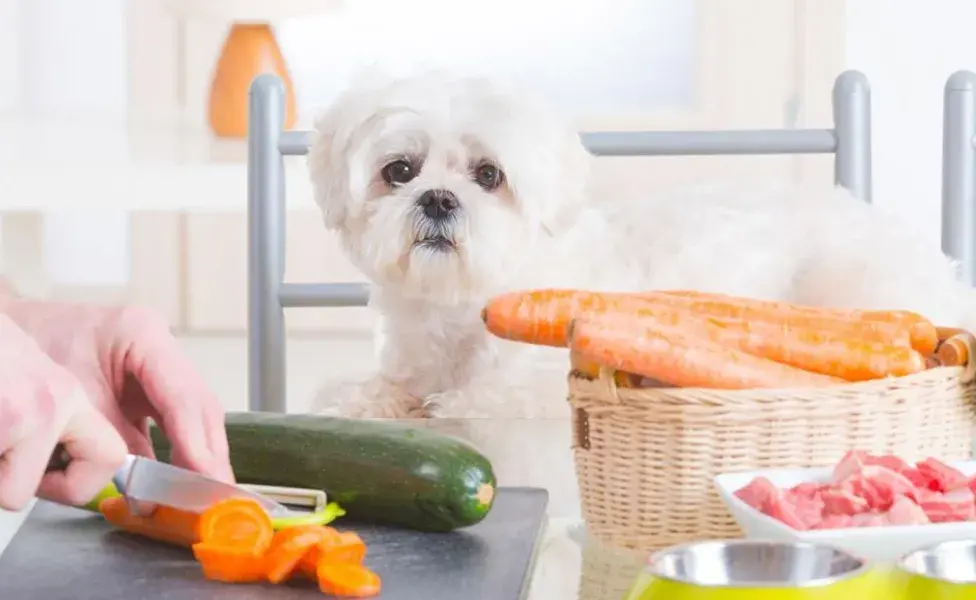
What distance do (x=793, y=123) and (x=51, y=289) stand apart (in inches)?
98.2

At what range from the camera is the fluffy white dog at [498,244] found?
1847mm

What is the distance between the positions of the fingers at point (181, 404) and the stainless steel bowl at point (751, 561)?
46cm

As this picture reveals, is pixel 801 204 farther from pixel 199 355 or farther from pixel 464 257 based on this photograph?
pixel 199 355

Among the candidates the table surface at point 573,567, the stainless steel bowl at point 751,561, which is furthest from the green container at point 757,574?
the table surface at point 573,567

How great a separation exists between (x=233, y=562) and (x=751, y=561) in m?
0.37

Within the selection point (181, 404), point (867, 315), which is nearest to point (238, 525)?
point (181, 404)

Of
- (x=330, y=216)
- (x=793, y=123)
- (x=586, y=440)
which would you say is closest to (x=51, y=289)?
(x=793, y=123)

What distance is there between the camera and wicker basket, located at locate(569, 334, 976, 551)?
896 mm

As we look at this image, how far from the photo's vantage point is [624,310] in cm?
97

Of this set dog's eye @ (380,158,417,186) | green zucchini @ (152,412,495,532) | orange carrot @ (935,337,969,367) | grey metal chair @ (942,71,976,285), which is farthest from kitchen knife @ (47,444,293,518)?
grey metal chair @ (942,71,976,285)

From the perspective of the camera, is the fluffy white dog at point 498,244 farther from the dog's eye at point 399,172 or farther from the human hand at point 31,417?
the human hand at point 31,417

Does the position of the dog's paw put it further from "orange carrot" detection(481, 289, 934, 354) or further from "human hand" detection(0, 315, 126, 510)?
"human hand" detection(0, 315, 126, 510)

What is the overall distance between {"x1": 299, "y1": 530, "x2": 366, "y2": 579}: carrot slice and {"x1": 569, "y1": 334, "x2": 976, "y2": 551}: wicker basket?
0.59 feet

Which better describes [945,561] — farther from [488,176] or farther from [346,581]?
[488,176]
